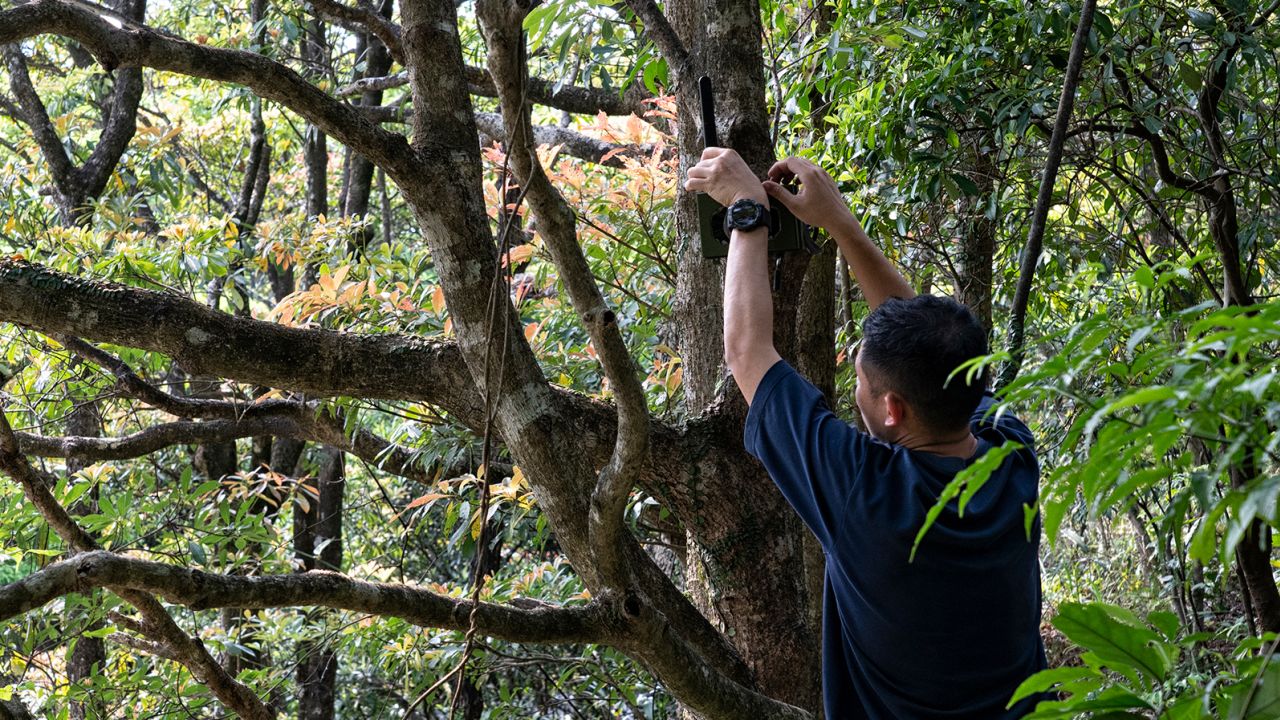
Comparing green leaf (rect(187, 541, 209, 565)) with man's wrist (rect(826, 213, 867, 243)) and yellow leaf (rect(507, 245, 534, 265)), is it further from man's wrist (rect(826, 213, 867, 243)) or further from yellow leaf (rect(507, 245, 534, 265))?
man's wrist (rect(826, 213, 867, 243))

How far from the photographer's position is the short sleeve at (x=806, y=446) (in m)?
1.56

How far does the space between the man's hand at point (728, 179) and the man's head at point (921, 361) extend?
307 mm

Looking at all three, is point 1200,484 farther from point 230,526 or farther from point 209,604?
point 230,526

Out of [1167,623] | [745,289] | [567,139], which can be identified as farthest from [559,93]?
[1167,623]

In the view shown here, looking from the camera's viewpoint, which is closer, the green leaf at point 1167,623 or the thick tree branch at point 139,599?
the green leaf at point 1167,623

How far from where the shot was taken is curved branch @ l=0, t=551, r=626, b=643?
130cm

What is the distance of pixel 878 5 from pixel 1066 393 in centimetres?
197

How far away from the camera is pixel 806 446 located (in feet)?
5.16

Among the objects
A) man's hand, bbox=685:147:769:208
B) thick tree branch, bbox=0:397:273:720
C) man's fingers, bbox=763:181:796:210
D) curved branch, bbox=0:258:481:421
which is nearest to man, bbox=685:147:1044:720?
man's hand, bbox=685:147:769:208

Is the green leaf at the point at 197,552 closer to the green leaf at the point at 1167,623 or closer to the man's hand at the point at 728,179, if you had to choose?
the man's hand at the point at 728,179

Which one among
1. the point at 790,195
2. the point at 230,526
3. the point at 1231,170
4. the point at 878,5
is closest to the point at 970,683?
the point at 790,195

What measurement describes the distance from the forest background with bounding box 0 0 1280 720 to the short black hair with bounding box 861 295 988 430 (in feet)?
0.38

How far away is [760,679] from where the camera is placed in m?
2.12

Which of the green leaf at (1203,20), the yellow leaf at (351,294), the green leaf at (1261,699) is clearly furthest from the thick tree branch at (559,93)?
the green leaf at (1261,699)
